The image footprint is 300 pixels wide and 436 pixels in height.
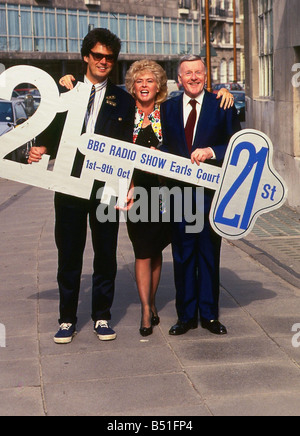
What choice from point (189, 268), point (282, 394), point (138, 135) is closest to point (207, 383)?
point (282, 394)

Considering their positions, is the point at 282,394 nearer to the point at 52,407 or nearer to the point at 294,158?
the point at 52,407

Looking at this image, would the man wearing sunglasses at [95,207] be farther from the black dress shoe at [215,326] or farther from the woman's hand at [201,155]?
the black dress shoe at [215,326]

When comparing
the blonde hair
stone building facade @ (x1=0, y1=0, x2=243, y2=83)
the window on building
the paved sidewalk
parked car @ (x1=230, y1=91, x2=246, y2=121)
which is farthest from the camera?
stone building facade @ (x1=0, y1=0, x2=243, y2=83)

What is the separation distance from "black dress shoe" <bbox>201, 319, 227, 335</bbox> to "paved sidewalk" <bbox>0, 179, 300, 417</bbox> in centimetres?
5

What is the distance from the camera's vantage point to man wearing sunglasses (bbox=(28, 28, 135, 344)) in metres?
6.08

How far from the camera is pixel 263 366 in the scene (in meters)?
5.48

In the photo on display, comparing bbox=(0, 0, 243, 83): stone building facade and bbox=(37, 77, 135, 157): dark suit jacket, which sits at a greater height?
bbox=(0, 0, 243, 83): stone building facade

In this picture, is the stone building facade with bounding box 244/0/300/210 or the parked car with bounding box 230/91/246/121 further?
the parked car with bounding box 230/91/246/121

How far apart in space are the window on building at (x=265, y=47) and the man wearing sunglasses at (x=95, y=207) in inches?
381

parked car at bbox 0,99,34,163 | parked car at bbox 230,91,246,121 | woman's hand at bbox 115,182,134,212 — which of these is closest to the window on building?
parked car at bbox 0,99,34,163

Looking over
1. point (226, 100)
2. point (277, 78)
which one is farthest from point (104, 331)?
point (277, 78)

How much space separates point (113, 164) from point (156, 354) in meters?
1.28

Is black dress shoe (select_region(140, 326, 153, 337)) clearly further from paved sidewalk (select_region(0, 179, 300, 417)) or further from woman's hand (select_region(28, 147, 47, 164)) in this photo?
woman's hand (select_region(28, 147, 47, 164))

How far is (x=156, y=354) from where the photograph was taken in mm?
5828
